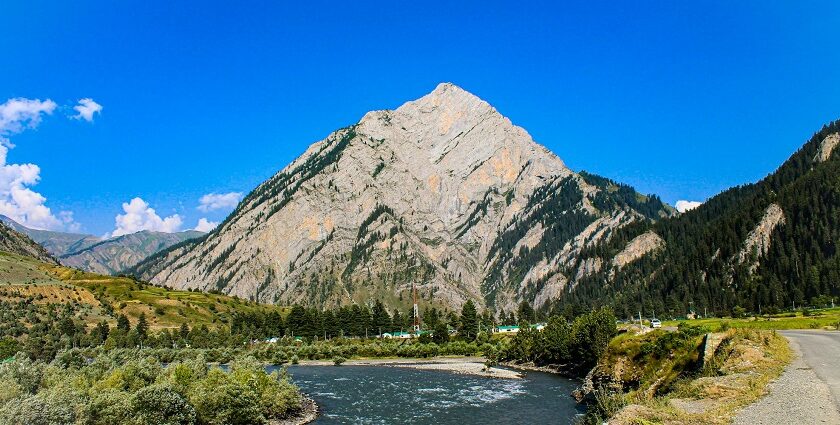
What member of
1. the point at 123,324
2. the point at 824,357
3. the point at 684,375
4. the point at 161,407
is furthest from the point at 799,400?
the point at 123,324

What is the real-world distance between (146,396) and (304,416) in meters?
19.7

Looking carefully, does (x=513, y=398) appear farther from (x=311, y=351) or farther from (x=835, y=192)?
(x=835, y=192)

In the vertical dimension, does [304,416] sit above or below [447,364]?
below

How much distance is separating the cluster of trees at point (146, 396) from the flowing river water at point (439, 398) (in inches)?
309

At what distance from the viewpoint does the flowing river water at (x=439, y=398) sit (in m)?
60.1

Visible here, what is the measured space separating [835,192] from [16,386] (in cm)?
23571

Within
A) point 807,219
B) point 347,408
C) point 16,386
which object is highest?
point 807,219

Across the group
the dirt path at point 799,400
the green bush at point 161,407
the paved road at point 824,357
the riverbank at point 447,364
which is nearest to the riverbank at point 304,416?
the green bush at point 161,407

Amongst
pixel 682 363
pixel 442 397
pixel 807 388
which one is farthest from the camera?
pixel 442 397

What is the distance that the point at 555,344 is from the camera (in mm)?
110250

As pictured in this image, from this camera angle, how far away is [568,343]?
105688 millimetres

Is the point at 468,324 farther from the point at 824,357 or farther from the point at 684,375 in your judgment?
the point at 824,357

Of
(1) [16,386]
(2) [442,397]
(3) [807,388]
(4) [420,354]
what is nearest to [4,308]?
(4) [420,354]

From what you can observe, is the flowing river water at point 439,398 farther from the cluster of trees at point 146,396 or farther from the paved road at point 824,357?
the paved road at point 824,357
